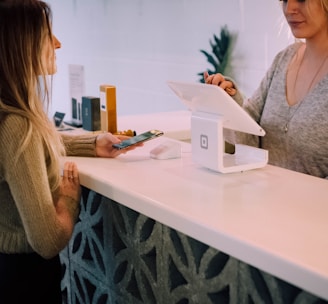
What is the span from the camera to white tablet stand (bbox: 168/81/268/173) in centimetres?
155

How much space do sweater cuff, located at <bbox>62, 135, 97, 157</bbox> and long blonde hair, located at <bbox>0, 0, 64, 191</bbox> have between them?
15.0 inches

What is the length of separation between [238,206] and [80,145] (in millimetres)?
718

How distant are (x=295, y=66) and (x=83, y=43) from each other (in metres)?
3.09

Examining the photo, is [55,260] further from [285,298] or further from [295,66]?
[295,66]

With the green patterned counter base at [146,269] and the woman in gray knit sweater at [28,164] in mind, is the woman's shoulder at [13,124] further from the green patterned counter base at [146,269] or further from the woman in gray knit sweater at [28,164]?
the green patterned counter base at [146,269]

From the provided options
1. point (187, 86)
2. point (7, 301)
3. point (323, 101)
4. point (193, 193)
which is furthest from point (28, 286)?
point (323, 101)

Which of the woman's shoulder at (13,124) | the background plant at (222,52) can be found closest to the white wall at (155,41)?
the background plant at (222,52)

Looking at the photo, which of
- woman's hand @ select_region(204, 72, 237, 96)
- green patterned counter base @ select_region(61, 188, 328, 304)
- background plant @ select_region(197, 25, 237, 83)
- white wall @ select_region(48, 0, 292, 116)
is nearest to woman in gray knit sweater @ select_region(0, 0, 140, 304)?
green patterned counter base @ select_region(61, 188, 328, 304)

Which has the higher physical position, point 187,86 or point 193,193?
point 187,86

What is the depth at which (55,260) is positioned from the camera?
1.62 metres

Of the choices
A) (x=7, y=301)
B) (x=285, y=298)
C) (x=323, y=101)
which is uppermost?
(x=323, y=101)

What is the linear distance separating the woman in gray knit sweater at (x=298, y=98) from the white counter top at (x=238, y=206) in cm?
24

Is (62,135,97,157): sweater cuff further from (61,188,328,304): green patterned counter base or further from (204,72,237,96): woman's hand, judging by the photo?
(204,72,237,96): woman's hand

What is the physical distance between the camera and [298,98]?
1930mm
